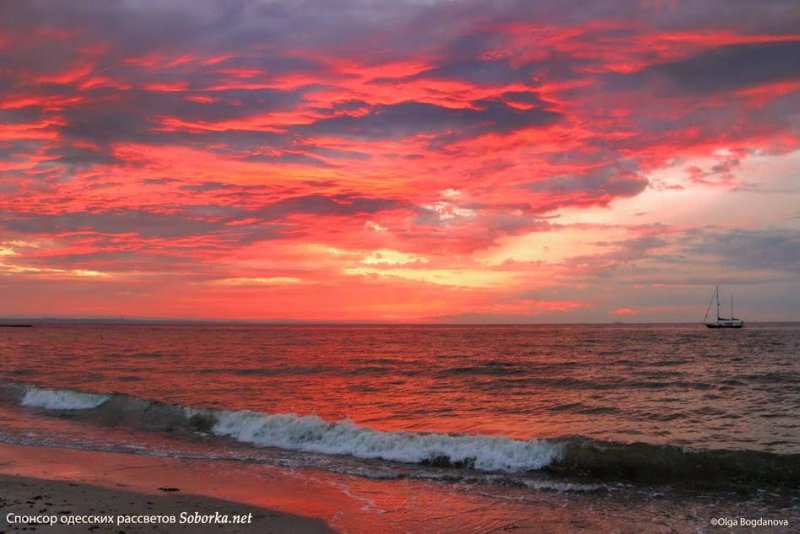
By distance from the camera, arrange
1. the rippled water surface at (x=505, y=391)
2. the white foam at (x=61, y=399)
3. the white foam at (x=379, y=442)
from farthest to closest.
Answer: the white foam at (x=61, y=399), the rippled water surface at (x=505, y=391), the white foam at (x=379, y=442)

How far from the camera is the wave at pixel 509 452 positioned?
14.7 meters

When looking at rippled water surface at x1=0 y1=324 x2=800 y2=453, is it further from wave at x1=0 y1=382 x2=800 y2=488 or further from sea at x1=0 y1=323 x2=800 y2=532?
wave at x1=0 y1=382 x2=800 y2=488

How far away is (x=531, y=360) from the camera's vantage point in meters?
52.5

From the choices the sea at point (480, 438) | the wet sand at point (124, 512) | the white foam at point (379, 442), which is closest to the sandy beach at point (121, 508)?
the wet sand at point (124, 512)

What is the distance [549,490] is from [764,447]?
7788mm

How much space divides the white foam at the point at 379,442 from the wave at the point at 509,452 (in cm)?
3

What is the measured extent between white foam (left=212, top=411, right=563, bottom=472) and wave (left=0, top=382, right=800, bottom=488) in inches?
1.1

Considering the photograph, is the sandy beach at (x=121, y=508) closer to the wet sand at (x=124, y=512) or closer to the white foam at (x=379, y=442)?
the wet sand at (x=124, y=512)

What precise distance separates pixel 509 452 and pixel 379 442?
4.29m

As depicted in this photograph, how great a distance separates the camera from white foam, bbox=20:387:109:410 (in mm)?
26391

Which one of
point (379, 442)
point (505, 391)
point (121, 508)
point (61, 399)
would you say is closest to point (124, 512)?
point (121, 508)

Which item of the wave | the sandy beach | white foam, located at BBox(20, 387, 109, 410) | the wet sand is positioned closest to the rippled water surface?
the wave

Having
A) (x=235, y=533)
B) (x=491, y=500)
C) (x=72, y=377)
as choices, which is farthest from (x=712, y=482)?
(x=72, y=377)

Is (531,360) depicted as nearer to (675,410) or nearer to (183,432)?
(675,410)
